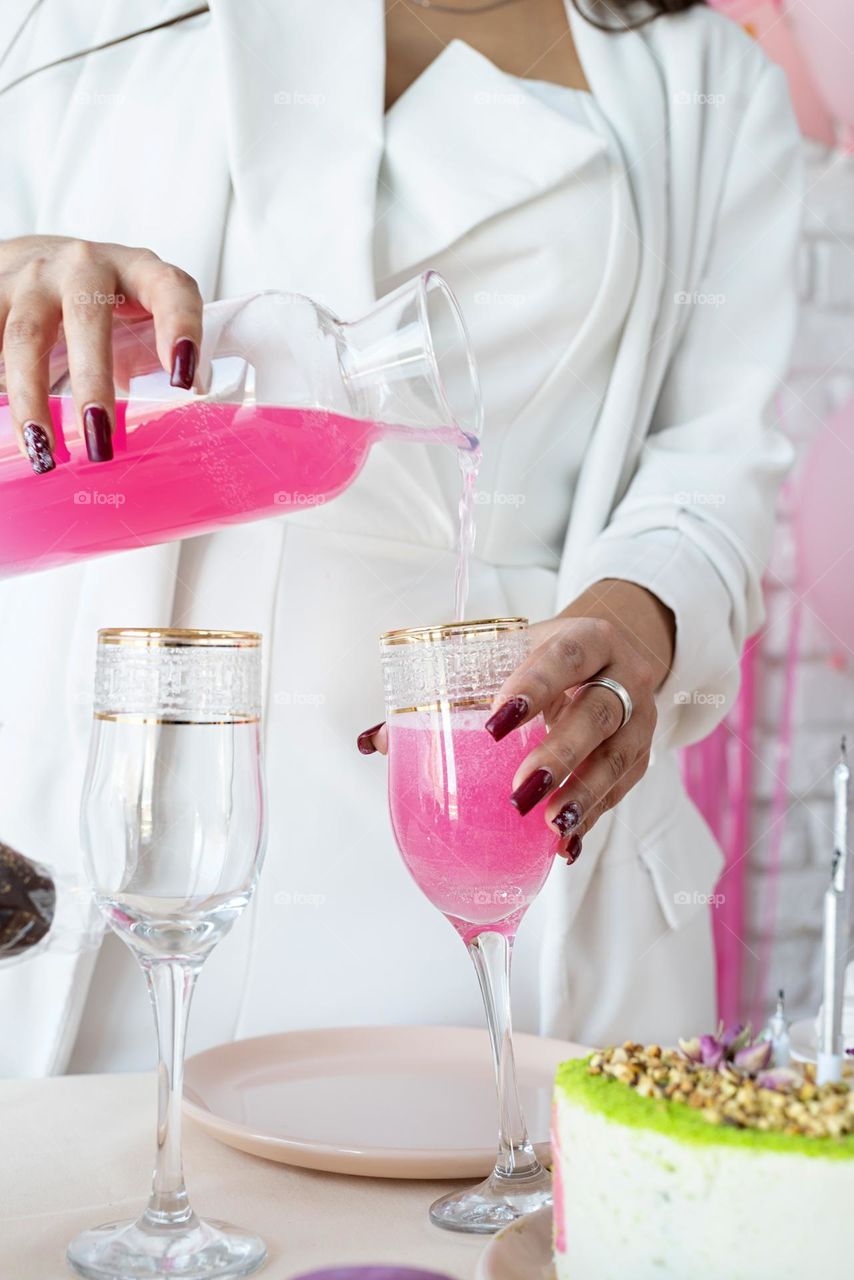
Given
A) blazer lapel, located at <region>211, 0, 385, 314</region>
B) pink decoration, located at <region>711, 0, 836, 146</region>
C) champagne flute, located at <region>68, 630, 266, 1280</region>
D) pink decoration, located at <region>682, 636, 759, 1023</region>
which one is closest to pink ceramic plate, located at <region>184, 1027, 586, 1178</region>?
champagne flute, located at <region>68, 630, 266, 1280</region>

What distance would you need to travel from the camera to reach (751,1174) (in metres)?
0.46

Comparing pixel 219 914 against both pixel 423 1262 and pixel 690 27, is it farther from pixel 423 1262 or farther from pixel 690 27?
pixel 690 27

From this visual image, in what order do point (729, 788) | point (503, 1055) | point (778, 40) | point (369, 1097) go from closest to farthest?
1. point (503, 1055)
2. point (369, 1097)
3. point (778, 40)
4. point (729, 788)

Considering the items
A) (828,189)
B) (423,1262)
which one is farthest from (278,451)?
(828,189)

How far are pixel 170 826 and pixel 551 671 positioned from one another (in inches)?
8.9

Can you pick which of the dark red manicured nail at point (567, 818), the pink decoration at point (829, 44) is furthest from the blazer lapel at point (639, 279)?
the pink decoration at point (829, 44)

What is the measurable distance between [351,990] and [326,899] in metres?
0.09

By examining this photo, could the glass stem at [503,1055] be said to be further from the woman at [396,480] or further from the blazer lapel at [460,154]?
the blazer lapel at [460,154]

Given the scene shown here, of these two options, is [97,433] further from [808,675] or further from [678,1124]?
[808,675]

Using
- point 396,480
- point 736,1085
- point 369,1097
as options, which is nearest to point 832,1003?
point 736,1085

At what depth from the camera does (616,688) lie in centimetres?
78

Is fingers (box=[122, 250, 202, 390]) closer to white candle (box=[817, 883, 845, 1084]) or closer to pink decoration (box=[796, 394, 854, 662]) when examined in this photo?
white candle (box=[817, 883, 845, 1084])

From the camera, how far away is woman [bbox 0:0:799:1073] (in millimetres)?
1136

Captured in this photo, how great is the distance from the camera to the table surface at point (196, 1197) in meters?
0.62
